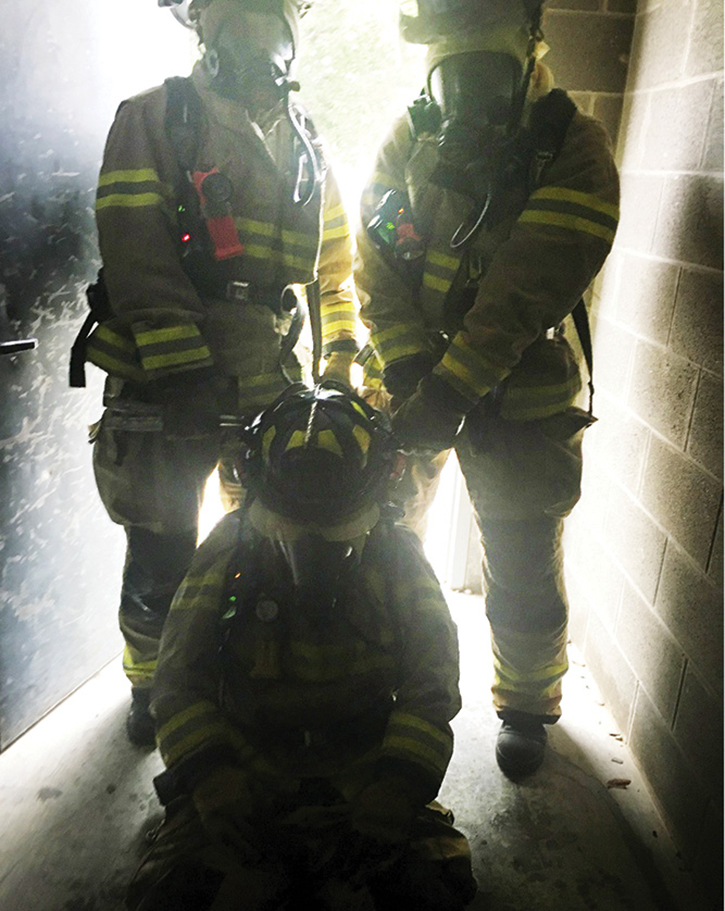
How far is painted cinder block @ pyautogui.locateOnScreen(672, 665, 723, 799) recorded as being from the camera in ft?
5.92

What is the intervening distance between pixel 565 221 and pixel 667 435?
2.37 ft

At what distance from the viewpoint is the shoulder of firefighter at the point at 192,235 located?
1.85 meters

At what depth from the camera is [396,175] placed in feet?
6.83

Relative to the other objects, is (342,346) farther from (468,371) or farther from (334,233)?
(468,371)

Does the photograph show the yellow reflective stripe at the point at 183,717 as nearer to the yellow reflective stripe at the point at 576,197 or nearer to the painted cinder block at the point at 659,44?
the yellow reflective stripe at the point at 576,197

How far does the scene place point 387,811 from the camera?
1.56m

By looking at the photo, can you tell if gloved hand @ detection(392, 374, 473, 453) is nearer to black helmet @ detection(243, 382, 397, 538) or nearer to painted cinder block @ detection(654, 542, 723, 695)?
black helmet @ detection(243, 382, 397, 538)

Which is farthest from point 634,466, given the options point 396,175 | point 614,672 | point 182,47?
point 182,47

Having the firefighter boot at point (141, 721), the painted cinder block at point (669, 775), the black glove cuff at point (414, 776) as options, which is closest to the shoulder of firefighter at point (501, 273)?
the black glove cuff at point (414, 776)

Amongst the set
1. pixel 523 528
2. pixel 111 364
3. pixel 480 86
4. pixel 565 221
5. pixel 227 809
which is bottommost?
pixel 227 809

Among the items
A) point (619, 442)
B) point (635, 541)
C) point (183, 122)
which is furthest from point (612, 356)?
point (183, 122)

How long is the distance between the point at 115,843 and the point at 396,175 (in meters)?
1.91

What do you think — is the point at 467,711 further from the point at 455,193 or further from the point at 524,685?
the point at 455,193

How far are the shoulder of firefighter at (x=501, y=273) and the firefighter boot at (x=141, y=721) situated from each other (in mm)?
1247
